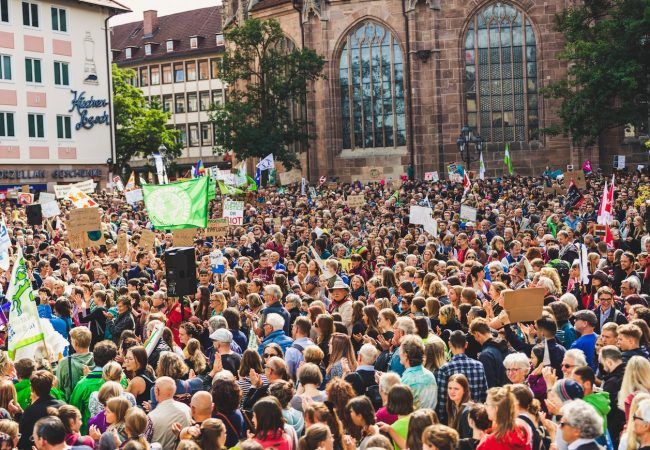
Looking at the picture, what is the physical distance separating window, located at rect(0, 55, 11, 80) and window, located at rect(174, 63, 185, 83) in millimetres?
37119

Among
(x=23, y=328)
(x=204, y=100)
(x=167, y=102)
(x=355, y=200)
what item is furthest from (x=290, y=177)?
(x=23, y=328)

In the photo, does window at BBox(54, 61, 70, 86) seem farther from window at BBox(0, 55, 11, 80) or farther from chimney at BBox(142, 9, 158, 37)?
chimney at BBox(142, 9, 158, 37)

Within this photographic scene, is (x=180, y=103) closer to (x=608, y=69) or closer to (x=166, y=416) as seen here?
(x=608, y=69)

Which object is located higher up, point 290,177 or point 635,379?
point 290,177

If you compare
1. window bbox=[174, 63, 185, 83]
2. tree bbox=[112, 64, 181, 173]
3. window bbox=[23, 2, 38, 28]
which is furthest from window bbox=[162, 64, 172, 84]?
window bbox=[23, 2, 38, 28]

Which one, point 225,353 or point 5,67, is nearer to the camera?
point 225,353

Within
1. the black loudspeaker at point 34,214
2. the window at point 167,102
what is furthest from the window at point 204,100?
the black loudspeaker at point 34,214

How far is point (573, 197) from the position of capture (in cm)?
2803

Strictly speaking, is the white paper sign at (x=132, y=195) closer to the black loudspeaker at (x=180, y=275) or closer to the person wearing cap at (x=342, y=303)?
the black loudspeaker at (x=180, y=275)

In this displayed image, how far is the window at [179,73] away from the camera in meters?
87.9

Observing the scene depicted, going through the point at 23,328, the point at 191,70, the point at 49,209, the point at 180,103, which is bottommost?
the point at 23,328

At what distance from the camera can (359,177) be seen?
49312 millimetres

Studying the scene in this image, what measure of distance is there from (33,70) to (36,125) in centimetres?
272

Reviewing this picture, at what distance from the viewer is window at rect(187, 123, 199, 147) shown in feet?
287
